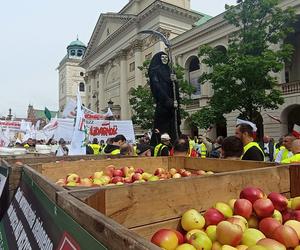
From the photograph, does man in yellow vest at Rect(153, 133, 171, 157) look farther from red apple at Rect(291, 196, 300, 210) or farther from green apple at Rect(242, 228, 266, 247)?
green apple at Rect(242, 228, 266, 247)

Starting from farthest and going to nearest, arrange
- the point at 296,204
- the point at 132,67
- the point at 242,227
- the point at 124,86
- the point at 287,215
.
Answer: the point at 124,86 < the point at 132,67 < the point at 296,204 < the point at 287,215 < the point at 242,227

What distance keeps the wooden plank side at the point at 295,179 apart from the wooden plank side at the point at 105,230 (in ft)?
5.99

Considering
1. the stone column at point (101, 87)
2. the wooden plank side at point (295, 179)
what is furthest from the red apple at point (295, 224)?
the stone column at point (101, 87)

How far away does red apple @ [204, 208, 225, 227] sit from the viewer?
2.09 m

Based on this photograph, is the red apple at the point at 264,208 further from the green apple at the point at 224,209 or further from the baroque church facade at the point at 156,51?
the baroque church facade at the point at 156,51

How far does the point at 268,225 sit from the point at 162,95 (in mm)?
5819

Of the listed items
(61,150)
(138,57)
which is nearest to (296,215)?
(61,150)

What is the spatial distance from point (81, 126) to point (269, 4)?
506 inches

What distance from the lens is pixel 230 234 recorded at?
1806mm

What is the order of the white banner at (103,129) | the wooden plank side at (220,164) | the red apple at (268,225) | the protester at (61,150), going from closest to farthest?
the red apple at (268,225) → the wooden plank side at (220,164) → the protester at (61,150) → the white banner at (103,129)

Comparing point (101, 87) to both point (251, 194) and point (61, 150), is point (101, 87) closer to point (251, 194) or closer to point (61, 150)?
point (61, 150)

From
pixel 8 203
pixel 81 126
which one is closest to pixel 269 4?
pixel 81 126

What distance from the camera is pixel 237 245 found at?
5.93 feet

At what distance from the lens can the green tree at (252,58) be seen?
58.1 ft
